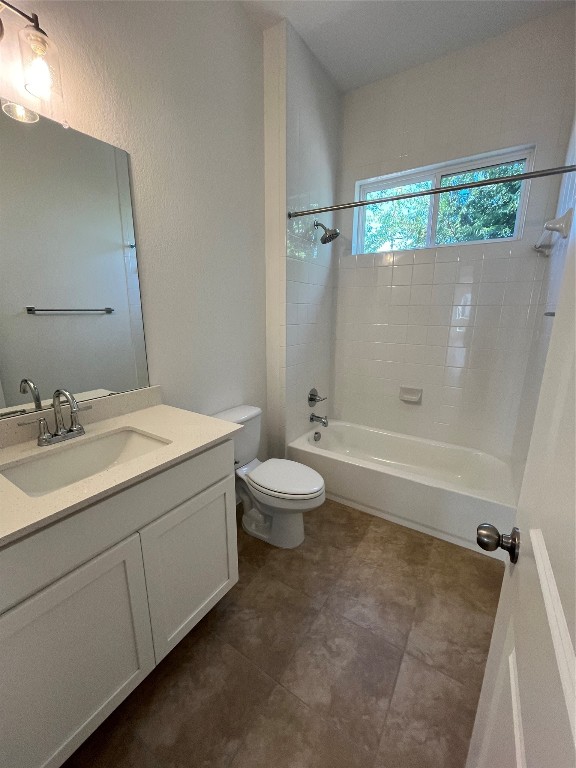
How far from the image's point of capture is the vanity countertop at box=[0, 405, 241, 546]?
71 centimetres

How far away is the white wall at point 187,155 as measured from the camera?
3.80 ft

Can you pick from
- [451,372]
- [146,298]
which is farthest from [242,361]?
[451,372]

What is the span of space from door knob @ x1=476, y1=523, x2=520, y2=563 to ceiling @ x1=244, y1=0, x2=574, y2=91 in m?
2.36

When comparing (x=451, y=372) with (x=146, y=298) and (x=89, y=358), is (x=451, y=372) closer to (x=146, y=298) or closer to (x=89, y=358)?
(x=146, y=298)

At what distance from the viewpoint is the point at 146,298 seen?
1.42 metres

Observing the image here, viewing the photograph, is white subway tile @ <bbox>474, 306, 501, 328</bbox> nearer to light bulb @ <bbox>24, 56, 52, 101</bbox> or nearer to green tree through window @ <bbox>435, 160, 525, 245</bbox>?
green tree through window @ <bbox>435, 160, 525, 245</bbox>

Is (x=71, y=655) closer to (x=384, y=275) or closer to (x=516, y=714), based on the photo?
(x=516, y=714)

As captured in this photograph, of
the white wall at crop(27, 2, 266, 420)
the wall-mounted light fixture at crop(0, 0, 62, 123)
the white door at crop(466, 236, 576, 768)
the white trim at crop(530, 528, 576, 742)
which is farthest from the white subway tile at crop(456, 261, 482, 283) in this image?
the wall-mounted light fixture at crop(0, 0, 62, 123)

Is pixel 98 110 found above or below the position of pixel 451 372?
above

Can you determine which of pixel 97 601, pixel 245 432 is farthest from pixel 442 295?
pixel 97 601

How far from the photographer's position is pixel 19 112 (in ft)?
3.27

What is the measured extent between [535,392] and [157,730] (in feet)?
7.02

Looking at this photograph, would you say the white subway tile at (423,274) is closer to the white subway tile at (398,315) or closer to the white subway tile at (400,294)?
the white subway tile at (400,294)

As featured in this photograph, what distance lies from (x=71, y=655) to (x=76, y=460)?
55 centimetres
